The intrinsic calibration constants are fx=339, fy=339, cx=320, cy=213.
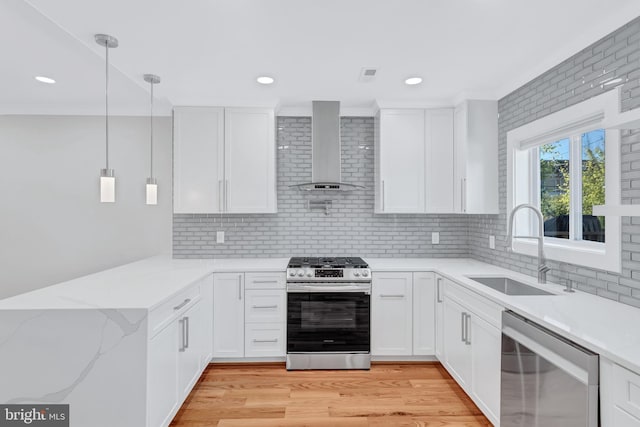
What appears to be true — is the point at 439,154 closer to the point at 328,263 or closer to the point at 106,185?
the point at 328,263

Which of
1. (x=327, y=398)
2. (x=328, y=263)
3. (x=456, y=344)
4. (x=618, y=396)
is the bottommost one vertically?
(x=327, y=398)

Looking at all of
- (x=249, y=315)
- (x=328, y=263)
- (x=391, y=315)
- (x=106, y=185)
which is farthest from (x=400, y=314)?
(x=106, y=185)

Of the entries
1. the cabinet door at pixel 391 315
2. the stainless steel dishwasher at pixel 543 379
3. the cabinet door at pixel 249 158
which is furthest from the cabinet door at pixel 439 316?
the cabinet door at pixel 249 158

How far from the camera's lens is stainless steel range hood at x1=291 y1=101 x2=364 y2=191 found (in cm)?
352

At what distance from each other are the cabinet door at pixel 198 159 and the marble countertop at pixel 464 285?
0.64 m

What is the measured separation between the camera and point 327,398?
2.65 m

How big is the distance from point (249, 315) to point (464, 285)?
1879 mm

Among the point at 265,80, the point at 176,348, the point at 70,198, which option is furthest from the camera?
the point at 70,198

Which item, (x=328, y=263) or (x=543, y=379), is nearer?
(x=543, y=379)

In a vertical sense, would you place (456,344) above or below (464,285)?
below

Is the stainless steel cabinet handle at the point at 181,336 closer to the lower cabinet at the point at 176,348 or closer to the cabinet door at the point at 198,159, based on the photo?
the lower cabinet at the point at 176,348

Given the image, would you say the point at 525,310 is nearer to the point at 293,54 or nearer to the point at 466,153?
the point at 466,153

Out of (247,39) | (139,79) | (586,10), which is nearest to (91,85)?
(139,79)

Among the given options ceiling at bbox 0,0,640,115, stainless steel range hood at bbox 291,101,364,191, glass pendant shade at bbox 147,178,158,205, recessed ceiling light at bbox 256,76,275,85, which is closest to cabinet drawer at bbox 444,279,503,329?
stainless steel range hood at bbox 291,101,364,191
